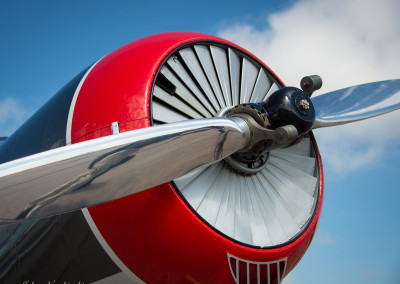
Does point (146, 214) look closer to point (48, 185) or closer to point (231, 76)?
point (48, 185)

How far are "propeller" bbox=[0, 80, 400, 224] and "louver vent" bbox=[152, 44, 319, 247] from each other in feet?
1.06

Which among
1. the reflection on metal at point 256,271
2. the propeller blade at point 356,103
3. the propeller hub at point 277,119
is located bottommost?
the reflection on metal at point 256,271

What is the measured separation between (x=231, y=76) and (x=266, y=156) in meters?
1.00

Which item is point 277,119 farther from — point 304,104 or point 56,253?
point 56,253

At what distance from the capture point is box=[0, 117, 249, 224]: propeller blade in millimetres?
2375

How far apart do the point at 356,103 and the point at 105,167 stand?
3471mm

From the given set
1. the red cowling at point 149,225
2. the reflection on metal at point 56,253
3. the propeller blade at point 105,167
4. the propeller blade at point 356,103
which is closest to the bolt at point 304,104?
the propeller blade at point 356,103

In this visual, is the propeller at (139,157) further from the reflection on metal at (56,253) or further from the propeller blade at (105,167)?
the reflection on metal at (56,253)

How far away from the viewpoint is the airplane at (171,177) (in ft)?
10.0

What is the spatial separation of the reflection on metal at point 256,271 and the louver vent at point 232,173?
0.62ft

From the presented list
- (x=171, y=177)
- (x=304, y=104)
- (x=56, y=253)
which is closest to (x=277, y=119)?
(x=304, y=104)

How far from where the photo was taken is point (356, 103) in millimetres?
5020

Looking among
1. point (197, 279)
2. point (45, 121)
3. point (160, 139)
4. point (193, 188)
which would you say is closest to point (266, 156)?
point (193, 188)

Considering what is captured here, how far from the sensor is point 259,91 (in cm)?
505
